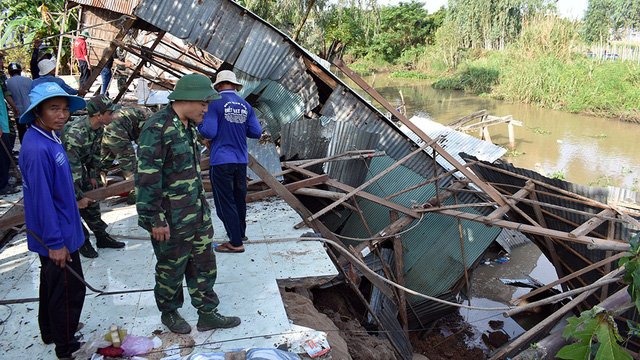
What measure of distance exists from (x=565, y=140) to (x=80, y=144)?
698 inches

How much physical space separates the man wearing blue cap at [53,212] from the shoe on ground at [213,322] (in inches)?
31.8

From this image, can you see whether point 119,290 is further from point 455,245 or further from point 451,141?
point 451,141

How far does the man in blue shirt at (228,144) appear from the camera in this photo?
4043 millimetres

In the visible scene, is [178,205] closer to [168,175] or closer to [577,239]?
[168,175]

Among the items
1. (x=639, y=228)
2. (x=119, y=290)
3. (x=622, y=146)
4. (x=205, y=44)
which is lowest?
(x=119, y=290)

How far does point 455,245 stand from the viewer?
20.3 feet

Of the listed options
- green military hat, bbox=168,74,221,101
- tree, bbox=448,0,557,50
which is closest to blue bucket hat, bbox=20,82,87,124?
green military hat, bbox=168,74,221,101

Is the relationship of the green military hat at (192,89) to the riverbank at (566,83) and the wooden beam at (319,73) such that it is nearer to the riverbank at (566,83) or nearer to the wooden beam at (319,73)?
the wooden beam at (319,73)

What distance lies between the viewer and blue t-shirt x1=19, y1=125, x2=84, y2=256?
2.46m

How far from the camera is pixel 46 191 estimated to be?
2475 millimetres

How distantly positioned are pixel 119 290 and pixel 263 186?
277 cm

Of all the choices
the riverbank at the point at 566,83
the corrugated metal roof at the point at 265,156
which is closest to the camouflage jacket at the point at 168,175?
the corrugated metal roof at the point at 265,156

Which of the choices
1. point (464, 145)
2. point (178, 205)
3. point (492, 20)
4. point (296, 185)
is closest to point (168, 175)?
point (178, 205)

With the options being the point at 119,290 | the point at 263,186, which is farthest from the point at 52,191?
the point at 263,186
